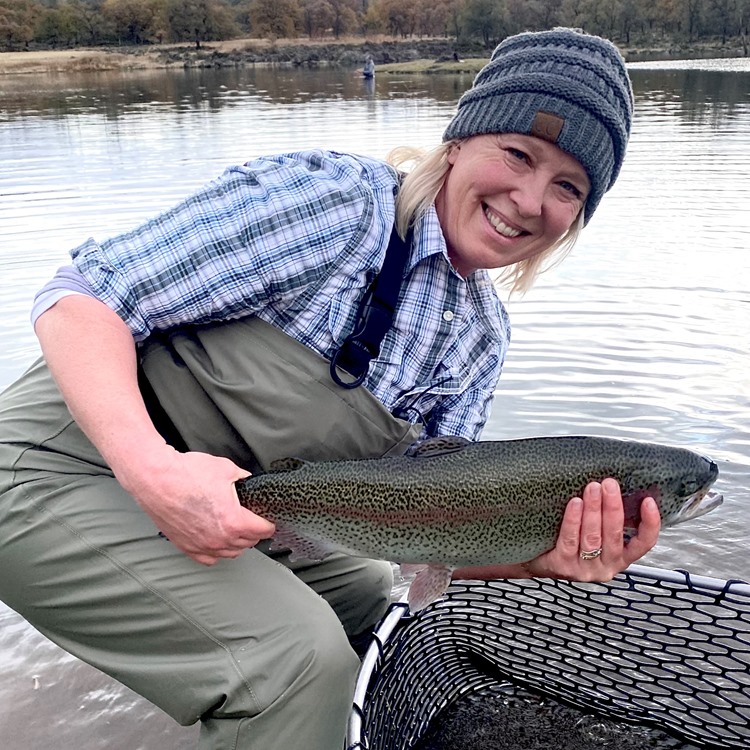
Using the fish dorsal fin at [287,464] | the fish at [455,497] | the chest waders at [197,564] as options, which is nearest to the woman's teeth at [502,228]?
the chest waders at [197,564]

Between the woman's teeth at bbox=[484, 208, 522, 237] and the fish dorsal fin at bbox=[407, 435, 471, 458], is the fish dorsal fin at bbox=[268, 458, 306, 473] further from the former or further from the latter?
the woman's teeth at bbox=[484, 208, 522, 237]

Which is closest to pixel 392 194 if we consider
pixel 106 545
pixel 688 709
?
pixel 106 545

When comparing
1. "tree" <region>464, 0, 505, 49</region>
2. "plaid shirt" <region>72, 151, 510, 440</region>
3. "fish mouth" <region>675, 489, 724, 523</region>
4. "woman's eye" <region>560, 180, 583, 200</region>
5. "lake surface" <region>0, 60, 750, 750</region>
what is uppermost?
"tree" <region>464, 0, 505, 49</region>

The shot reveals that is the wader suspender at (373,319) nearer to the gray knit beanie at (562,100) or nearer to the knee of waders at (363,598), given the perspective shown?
the gray knit beanie at (562,100)

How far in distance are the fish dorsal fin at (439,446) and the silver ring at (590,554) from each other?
43cm

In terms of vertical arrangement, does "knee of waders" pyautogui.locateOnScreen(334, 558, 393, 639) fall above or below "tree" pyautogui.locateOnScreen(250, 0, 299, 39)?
below

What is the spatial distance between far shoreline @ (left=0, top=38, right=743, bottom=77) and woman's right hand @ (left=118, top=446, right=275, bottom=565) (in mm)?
60938

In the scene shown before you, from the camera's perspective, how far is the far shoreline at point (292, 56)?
71.3 meters

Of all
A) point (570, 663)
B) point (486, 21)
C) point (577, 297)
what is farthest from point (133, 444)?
point (486, 21)

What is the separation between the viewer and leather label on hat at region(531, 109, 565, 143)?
2.48 metres

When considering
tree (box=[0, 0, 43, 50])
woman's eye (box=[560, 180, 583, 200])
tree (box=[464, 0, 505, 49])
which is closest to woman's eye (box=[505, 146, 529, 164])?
woman's eye (box=[560, 180, 583, 200])

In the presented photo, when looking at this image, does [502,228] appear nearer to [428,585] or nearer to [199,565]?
[428,585]

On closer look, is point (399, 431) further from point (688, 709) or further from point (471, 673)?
point (688, 709)

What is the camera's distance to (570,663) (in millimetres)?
2936
